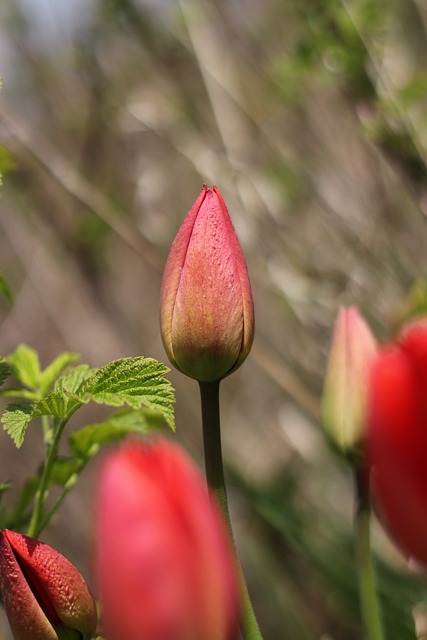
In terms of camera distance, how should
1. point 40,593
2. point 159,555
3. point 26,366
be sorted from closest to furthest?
point 159,555 → point 40,593 → point 26,366

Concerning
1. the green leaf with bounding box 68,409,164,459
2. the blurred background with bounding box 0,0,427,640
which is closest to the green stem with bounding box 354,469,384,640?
the green leaf with bounding box 68,409,164,459

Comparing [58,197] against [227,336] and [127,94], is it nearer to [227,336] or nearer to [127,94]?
[127,94]

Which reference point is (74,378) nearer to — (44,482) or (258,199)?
(44,482)

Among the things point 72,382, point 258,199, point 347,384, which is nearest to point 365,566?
point 347,384

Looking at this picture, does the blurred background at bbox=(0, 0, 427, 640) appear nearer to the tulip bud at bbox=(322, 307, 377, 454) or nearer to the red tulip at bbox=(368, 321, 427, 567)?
the tulip bud at bbox=(322, 307, 377, 454)

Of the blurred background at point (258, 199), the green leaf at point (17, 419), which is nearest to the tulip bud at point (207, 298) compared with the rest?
the green leaf at point (17, 419)

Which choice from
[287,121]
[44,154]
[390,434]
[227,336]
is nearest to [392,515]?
[390,434]
